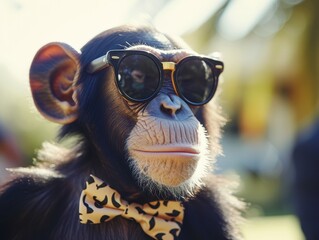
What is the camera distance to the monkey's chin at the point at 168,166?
2395 mm

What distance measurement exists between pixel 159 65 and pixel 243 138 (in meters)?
21.1

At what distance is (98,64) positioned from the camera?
265cm

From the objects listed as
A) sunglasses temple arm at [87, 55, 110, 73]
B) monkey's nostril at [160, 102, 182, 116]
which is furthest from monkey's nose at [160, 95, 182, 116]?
sunglasses temple arm at [87, 55, 110, 73]

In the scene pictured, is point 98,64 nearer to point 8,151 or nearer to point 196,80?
point 196,80

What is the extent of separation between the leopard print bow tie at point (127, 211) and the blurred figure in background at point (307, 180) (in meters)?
1.24

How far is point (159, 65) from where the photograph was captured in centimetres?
253

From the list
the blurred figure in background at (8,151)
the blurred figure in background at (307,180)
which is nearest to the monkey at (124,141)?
the blurred figure in background at (307,180)

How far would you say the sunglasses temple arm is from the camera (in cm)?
261

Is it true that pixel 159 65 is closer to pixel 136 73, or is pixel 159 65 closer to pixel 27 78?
pixel 136 73

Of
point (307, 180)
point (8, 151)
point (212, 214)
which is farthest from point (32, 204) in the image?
point (8, 151)

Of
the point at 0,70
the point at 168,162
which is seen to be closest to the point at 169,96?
the point at 168,162

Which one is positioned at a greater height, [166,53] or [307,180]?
[166,53]

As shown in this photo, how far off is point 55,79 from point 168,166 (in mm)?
768

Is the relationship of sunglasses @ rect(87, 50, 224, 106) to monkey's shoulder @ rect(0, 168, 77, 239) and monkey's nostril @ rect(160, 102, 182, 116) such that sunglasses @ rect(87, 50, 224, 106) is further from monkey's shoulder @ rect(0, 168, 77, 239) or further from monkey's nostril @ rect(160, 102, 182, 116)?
monkey's shoulder @ rect(0, 168, 77, 239)
